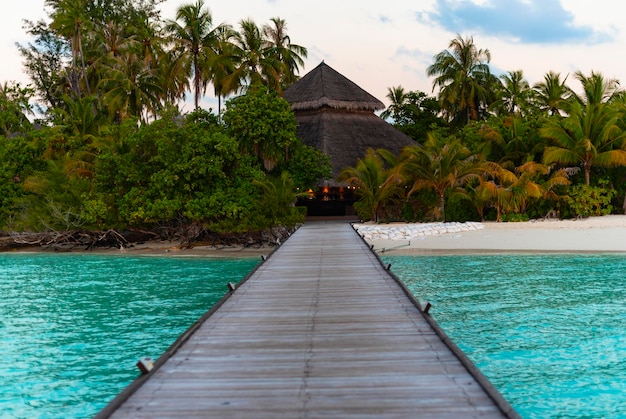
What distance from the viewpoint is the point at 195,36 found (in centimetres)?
3022

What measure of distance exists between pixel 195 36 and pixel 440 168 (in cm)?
1787

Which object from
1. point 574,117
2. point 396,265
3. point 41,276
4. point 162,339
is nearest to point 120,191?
point 41,276

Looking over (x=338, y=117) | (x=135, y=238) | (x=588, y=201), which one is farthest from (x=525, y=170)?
(x=135, y=238)

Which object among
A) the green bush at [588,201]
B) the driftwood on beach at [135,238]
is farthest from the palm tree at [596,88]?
the driftwood on beach at [135,238]

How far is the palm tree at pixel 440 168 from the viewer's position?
18.9 meters

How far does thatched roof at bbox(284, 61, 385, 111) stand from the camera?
2650 cm

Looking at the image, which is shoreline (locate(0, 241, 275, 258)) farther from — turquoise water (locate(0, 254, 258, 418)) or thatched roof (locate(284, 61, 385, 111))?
thatched roof (locate(284, 61, 385, 111))

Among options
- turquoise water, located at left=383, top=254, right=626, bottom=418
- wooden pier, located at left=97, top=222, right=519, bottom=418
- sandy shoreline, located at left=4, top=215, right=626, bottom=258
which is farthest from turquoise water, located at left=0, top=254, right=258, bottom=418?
turquoise water, located at left=383, top=254, right=626, bottom=418

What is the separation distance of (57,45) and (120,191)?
2328 centimetres

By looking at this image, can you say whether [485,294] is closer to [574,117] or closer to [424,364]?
[424,364]

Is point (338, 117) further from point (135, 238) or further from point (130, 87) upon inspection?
point (130, 87)

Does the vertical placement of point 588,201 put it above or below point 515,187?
below

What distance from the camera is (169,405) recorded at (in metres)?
3.57

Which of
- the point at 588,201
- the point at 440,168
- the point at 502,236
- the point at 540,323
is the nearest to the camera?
the point at 540,323
